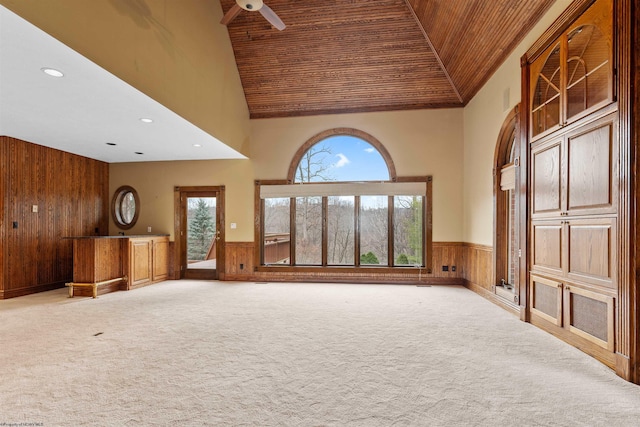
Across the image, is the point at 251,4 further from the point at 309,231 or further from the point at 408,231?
the point at 408,231

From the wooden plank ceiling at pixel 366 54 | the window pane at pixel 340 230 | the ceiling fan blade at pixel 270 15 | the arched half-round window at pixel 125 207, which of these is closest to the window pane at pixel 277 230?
the window pane at pixel 340 230

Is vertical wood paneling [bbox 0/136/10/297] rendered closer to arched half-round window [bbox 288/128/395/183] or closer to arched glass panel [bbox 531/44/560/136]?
arched half-round window [bbox 288/128/395/183]

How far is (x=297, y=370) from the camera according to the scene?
2561 millimetres

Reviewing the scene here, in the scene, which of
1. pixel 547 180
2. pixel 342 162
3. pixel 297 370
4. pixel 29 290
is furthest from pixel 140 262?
pixel 547 180

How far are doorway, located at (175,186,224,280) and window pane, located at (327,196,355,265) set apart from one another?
242 cm

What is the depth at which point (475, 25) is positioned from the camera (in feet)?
14.3

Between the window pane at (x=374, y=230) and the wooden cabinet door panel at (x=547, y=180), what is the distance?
3.00m

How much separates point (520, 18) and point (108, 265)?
7.36m

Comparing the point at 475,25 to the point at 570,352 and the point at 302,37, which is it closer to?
the point at 302,37

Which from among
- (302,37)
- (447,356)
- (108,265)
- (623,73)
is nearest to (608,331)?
(447,356)

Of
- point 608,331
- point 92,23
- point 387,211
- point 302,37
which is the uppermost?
point 302,37

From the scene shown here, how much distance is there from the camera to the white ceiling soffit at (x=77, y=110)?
2676 millimetres

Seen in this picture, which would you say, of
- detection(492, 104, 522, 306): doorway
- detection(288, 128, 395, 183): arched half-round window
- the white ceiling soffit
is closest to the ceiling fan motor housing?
the white ceiling soffit

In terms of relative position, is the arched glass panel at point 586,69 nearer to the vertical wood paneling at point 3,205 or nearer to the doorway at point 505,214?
the doorway at point 505,214
